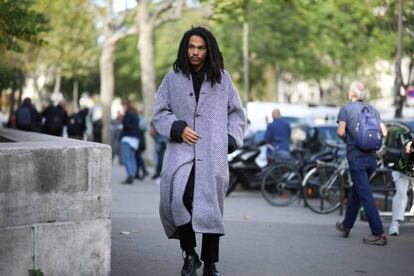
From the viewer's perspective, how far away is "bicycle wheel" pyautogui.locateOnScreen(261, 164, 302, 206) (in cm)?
1647

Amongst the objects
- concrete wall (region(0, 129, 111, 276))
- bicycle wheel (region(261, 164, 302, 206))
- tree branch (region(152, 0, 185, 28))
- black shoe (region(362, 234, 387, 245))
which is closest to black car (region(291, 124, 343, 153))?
bicycle wheel (region(261, 164, 302, 206))

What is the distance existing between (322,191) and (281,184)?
2.00 meters

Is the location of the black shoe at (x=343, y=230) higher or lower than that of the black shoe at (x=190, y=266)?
lower

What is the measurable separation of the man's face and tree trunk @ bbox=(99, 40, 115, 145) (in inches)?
942

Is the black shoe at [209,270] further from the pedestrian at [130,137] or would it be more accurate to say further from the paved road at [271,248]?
the pedestrian at [130,137]

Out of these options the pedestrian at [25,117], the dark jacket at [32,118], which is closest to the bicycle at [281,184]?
the pedestrian at [25,117]

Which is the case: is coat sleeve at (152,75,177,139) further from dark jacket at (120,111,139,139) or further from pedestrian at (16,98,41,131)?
dark jacket at (120,111,139,139)

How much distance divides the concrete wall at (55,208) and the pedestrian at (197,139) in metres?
0.52

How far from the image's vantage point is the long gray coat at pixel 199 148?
23.6 ft

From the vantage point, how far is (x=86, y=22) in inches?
2014

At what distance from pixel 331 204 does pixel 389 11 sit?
2033 cm

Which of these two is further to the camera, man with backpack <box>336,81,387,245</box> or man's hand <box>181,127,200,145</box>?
man with backpack <box>336,81,387,245</box>

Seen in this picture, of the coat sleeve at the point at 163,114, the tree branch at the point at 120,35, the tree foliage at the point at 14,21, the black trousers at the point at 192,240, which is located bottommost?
the black trousers at the point at 192,240

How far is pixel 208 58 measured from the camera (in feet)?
24.2
